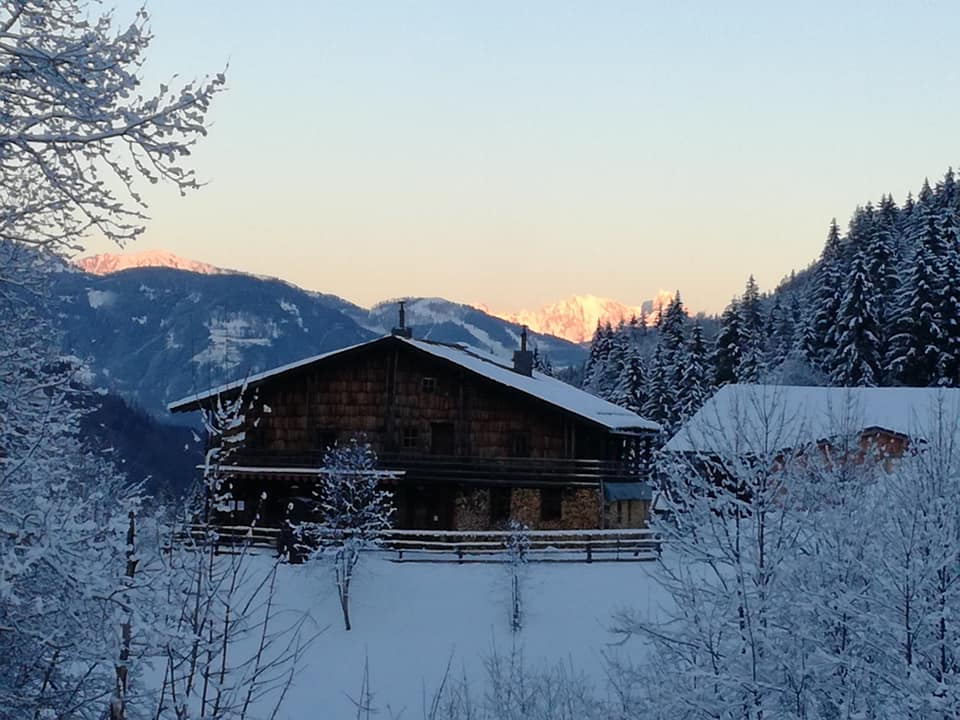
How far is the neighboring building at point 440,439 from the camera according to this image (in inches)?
1406

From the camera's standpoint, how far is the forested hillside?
58562 millimetres

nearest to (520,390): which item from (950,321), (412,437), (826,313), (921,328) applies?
(412,437)

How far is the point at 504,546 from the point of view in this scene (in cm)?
3191

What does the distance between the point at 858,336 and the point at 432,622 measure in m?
44.0

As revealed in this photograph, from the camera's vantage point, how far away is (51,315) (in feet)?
37.1

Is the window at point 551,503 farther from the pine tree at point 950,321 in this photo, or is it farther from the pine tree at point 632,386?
the pine tree at point 632,386

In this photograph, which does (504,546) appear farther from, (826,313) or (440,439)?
(826,313)

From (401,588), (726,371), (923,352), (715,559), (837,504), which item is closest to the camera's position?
(715,559)

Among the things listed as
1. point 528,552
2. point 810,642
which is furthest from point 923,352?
point 810,642

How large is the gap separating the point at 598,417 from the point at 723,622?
22310mm

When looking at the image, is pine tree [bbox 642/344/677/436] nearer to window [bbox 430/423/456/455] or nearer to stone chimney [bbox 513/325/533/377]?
stone chimney [bbox 513/325/533/377]

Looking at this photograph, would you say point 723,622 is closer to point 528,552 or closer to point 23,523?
point 23,523

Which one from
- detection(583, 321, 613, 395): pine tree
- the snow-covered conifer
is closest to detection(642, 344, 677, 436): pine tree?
detection(583, 321, 613, 395): pine tree

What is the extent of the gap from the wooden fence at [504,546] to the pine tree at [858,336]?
109ft
